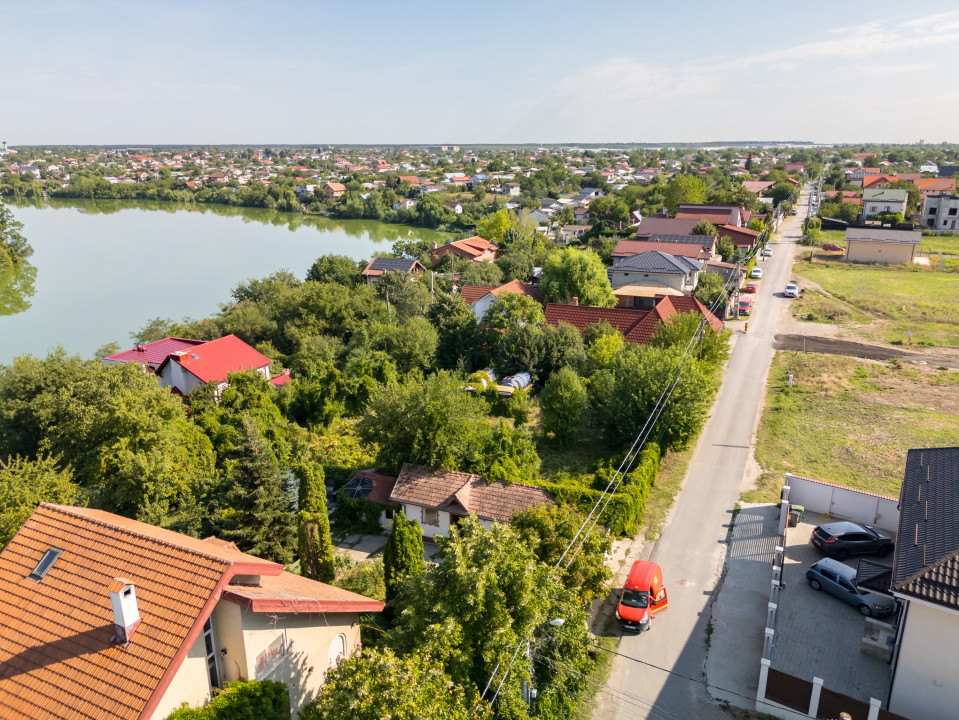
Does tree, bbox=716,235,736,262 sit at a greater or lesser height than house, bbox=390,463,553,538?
greater

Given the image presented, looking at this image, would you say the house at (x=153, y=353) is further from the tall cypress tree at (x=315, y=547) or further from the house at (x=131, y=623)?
the house at (x=131, y=623)

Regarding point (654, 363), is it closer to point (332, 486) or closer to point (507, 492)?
point (507, 492)

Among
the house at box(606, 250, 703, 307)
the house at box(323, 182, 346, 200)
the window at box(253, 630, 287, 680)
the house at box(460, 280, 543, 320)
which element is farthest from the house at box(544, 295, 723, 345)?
the house at box(323, 182, 346, 200)

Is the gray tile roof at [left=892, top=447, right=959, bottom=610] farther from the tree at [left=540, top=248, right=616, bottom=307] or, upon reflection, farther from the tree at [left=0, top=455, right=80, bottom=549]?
the tree at [left=540, top=248, right=616, bottom=307]

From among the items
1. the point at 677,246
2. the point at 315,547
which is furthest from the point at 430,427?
the point at 677,246

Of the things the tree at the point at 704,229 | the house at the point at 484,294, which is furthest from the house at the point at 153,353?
the tree at the point at 704,229

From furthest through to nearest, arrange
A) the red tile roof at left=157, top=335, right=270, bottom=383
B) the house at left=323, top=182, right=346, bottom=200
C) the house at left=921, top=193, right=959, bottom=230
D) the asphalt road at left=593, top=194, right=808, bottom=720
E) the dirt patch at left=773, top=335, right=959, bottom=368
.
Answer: the house at left=323, top=182, right=346, bottom=200 < the house at left=921, top=193, right=959, bottom=230 < the dirt patch at left=773, top=335, right=959, bottom=368 < the red tile roof at left=157, top=335, right=270, bottom=383 < the asphalt road at left=593, top=194, right=808, bottom=720

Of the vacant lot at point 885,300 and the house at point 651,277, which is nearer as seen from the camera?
the vacant lot at point 885,300

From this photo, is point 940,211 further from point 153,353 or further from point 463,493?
point 153,353
